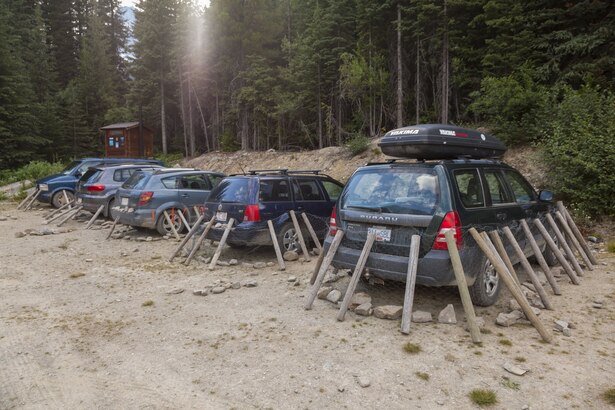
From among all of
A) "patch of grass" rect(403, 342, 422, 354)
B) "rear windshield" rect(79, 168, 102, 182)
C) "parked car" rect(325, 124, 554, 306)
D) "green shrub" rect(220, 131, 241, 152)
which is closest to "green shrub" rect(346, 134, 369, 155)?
"rear windshield" rect(79, 168, 102, 182)

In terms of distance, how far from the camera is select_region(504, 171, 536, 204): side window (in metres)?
6.13

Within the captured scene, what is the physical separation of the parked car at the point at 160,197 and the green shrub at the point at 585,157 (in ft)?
29.2

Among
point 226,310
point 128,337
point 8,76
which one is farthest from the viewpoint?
point 8,76

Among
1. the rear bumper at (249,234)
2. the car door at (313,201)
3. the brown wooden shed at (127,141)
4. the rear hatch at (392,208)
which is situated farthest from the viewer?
the brown wooden shed at (127,141)

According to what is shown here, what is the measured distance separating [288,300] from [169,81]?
38.4 m

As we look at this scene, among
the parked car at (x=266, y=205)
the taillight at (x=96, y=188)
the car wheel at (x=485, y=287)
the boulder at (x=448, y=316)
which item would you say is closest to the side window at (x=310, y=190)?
the parked car at (x=266, y=205)

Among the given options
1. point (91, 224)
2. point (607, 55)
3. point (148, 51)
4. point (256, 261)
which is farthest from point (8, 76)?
point (607, 55)

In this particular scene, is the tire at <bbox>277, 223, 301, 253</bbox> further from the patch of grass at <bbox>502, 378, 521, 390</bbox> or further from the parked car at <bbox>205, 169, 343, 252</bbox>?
the patch of grass at <bbox>502, 378, 521, 390</bbox>

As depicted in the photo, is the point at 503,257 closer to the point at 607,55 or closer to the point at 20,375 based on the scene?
the point at 20,375

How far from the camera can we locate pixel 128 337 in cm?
469

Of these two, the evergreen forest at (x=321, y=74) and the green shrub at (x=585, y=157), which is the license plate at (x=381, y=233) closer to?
the green shrub at (x=585, y=157)

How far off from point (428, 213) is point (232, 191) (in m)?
4.47

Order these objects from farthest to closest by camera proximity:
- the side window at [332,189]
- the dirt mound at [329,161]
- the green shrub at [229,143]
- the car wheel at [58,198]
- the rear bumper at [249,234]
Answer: the green shrub at [229,143], the car wheel at [58,198], the dirt mound at [329,161], the side window at [332,189], the rear bumper at [249,234]

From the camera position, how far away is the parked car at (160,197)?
10.2 metres
